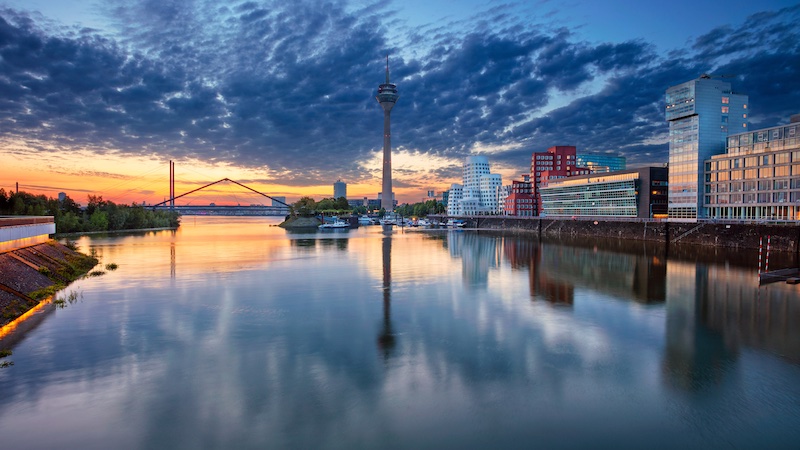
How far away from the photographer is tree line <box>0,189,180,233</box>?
165 ft

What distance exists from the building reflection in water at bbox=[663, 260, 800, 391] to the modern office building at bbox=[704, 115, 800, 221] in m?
32.4

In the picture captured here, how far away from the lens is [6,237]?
2225 centimetres

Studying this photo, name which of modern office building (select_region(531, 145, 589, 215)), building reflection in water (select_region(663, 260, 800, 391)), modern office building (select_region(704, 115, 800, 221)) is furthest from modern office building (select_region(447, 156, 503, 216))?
building reflection in water (select_region(663, 260, 800, 391))

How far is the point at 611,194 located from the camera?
84.6m

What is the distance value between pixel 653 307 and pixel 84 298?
26.6 meters

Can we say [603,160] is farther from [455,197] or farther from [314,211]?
[314,211]

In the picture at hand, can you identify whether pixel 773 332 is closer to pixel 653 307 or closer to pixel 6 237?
pixel 653 307

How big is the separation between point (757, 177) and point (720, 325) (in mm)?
49277

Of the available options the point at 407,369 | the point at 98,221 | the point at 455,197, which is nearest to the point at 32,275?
the point at 407,369

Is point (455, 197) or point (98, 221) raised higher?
point (455, 197)

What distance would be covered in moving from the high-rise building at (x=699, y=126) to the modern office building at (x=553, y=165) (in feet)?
169

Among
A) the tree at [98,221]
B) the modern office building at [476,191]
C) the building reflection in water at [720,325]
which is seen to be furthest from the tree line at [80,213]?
the modern office building at [476,191]

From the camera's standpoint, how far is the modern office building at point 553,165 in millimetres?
118562

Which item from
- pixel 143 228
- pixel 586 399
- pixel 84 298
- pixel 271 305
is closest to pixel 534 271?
pixel 271 305
